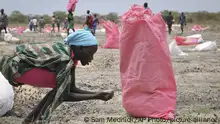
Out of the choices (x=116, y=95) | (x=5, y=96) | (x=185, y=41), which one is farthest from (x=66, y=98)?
(x=185, y=41)

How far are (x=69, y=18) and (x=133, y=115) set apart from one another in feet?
37.9

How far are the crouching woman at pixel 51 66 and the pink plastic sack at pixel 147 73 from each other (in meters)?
0.71

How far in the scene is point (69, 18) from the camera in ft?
51.5

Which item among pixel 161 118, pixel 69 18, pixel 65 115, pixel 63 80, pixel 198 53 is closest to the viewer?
pixel 63 80

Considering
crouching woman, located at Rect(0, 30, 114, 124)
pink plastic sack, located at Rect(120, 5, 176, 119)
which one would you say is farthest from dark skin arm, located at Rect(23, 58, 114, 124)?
pink plastic sack, located at Rect(120, 5, 176, 119)

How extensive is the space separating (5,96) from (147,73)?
1420mm

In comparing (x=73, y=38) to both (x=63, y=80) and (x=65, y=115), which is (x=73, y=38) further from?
(x=65, y=115)

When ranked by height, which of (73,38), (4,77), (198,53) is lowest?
(198,53)

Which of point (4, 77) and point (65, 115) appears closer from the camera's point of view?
point (4, 77)

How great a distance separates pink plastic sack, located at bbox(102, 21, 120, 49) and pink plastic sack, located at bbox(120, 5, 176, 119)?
838 centimetres

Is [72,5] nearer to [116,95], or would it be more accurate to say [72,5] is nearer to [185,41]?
[185,41]

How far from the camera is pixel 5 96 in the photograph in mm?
3998

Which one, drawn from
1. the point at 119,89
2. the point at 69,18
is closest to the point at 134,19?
the point at 119,89

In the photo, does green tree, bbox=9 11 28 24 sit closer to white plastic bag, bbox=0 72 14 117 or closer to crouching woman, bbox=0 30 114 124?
white plastic bag, bbox=0 72 14 117
